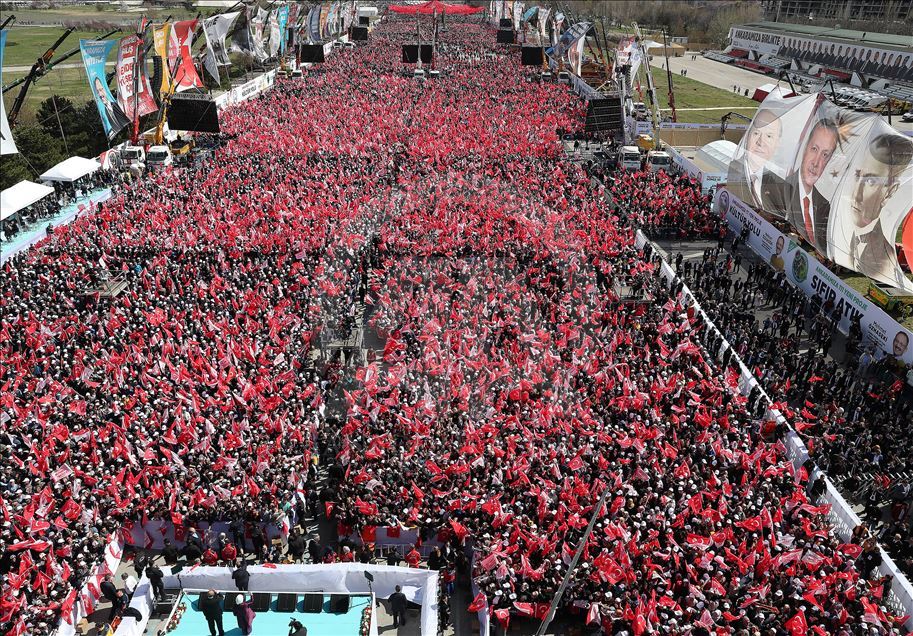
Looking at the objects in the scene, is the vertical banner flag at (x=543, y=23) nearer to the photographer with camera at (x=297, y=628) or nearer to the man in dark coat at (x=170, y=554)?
the man in dark coat at (x=170, y=554)

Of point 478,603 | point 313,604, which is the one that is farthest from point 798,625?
point 313,604

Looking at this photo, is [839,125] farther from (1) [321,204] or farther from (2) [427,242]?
(1) [321,204]

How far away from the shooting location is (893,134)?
19.7 metres

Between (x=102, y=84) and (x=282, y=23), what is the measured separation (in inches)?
1201

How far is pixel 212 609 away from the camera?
33.3 feet

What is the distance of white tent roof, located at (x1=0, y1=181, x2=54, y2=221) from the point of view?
25969mm

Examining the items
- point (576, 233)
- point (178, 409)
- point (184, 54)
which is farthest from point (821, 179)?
point (184, 54)

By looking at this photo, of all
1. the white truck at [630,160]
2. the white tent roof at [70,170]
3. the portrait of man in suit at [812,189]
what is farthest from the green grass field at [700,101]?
the white tent roof at [70,170]

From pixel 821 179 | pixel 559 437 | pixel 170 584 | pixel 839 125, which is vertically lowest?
pixel 170 584

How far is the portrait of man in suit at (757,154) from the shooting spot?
25375 mm

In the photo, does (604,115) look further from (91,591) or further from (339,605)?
(91,591)

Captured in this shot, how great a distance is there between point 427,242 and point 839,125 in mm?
13894

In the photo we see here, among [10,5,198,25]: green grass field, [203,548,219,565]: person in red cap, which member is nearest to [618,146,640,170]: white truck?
[203,548,219,565]: person in red cap

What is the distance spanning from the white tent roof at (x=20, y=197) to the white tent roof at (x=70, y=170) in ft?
6.14
